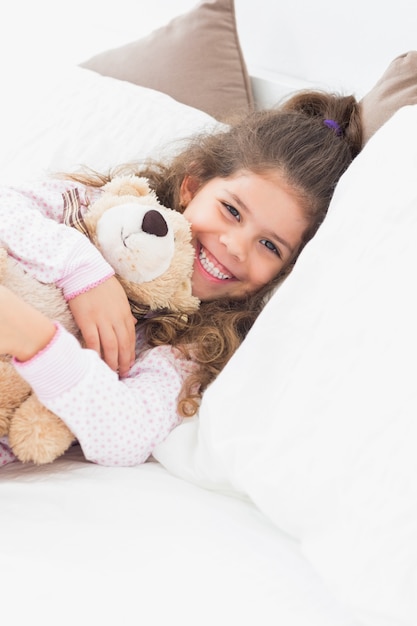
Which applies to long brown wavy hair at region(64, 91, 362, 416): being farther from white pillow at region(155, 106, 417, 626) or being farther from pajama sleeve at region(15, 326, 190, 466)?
white pillow at region(155, 106, 417, 626)

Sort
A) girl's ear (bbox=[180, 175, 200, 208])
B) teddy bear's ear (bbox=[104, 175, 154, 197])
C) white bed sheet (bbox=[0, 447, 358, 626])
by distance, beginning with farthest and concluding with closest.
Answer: girl's ear (bbox=[180, 175, 200, 208]) < teddy bear's ear (bbox=[104, 175, 154, 197]) < white bed sheet (bbox=[0, 447, 358, 626])

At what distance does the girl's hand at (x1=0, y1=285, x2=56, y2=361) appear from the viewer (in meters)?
0.79

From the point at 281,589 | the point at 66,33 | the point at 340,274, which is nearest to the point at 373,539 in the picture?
the point at 281,589

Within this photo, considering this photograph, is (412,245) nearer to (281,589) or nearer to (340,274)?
(340,274)

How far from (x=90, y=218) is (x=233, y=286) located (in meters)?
0.25

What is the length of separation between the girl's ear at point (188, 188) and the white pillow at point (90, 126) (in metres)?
0.17

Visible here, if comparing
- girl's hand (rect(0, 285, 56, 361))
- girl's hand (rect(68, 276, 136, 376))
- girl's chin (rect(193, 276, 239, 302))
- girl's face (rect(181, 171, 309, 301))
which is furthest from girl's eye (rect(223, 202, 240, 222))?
girl's hand (rect(0, 285, 56, 361))

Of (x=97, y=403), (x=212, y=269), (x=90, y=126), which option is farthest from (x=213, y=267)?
(x=90, y=126)

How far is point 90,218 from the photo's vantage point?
3.25 feet

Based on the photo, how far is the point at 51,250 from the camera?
93cm

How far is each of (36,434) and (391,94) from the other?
75cm

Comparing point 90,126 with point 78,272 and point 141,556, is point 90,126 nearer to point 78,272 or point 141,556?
point 78,272

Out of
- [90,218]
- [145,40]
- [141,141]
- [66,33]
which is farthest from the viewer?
[66,33]

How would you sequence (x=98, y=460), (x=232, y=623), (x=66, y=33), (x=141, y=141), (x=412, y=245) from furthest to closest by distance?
(x=66, y=33), (x=141, y=141), (x=98, y=460), (x=412, y=245), (x=232, y=623)
